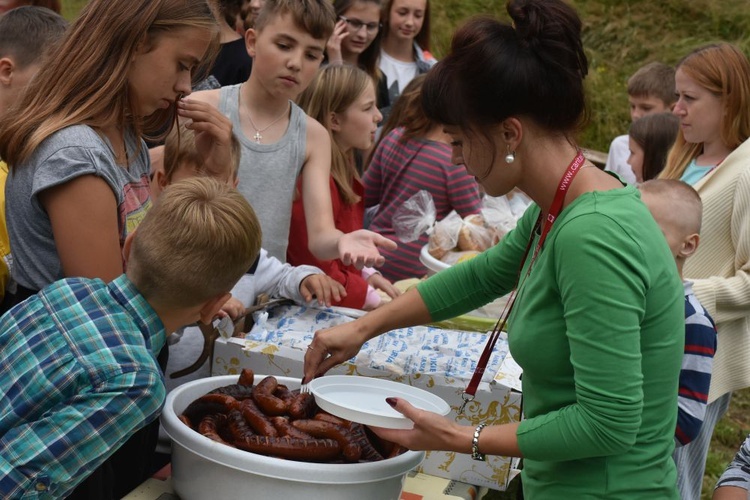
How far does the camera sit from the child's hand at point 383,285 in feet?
9.86

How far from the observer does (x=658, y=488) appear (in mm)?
1565

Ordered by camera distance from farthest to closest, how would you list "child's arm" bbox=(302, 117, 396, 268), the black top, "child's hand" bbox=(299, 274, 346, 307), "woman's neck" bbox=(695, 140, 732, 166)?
the black top, "woman's neck" bbox=(695, 140, 732, 166), "child's arm" bbox=(302, 117, 396, 268), "child's hand" bbox=(299, 274, 346, 307)

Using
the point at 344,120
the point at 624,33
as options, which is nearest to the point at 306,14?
the point at 344,120

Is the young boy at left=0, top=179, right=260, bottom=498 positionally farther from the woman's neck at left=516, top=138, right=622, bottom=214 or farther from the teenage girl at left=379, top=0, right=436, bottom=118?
the teenage girl at left=379, top=0, right=436, bottom=118

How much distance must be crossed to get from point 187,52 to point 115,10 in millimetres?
176

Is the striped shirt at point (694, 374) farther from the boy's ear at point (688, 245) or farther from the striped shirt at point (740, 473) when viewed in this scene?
the boy's ear at point (688, 245)

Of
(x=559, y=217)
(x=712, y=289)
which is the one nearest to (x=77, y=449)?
(x=559, y=217)

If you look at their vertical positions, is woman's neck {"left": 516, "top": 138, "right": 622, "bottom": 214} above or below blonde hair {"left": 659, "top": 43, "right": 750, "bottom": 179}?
above

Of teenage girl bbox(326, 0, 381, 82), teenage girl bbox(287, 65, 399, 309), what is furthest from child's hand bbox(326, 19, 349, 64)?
teenage girl bbox(287, 65, 399, 309)

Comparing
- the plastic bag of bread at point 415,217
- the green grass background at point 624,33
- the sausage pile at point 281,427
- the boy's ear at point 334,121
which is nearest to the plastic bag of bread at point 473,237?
the plastic bag of bread at point 415,217

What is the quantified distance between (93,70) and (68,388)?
0.76 meters

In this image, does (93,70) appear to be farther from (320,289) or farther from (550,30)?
(550,30)

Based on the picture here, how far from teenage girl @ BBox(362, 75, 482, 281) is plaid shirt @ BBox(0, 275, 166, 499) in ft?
8.30

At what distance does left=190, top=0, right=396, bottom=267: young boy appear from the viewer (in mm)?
2953
